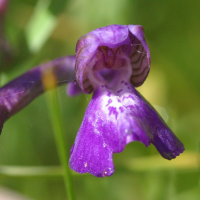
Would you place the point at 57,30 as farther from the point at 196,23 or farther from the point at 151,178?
the point at 151,178

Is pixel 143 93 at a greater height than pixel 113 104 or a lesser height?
lesser

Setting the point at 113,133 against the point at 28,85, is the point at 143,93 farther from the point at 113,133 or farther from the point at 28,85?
the point at 113,133

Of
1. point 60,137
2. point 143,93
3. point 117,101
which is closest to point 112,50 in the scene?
point 117,101

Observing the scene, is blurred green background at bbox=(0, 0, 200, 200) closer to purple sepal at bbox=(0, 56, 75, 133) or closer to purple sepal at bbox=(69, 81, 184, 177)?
purple sepal at bbox=(0, 56, 75, 133)

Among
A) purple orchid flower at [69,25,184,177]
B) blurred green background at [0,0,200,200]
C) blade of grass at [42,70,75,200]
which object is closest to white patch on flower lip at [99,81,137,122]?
purple orchid flower at [69,25,184,177]

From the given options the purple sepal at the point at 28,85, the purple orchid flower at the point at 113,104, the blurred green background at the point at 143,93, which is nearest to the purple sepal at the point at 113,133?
the purple orchid flower at the point at 113,104
